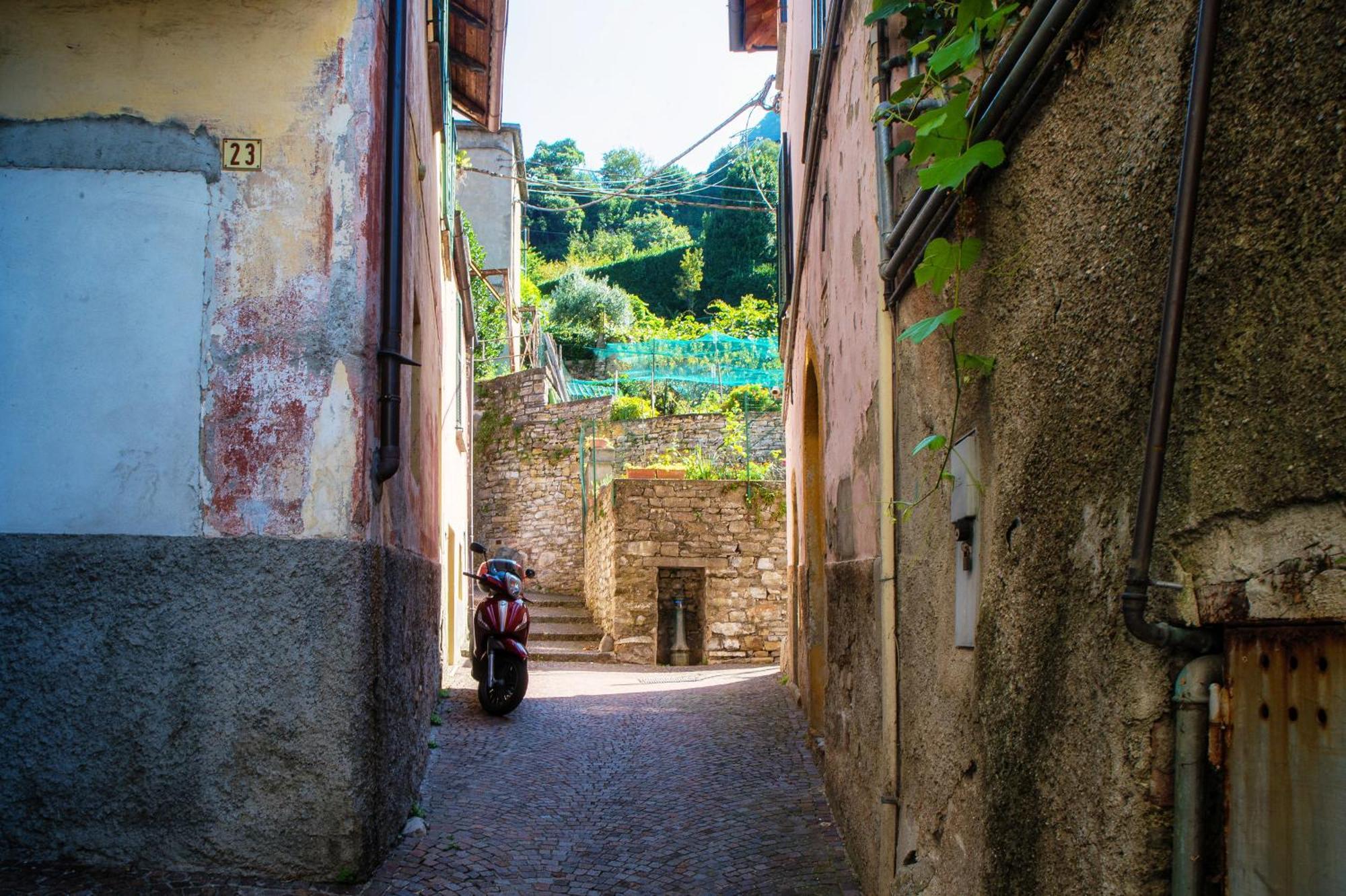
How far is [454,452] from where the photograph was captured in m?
11.4

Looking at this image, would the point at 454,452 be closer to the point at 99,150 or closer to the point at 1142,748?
the point at 99,150

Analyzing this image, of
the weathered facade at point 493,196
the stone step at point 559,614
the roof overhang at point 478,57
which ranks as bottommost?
the stone step at point 559,614

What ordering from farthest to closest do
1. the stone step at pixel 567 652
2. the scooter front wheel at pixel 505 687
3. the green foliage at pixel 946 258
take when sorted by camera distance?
the stone step at pixel 567 652, the scooter front wheel at pixel 505 687, the green foliage at pixel 946 258

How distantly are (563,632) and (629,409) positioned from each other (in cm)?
718

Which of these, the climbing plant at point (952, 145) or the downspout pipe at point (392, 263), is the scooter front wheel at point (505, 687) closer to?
the downspout pipe at point (392, 263)

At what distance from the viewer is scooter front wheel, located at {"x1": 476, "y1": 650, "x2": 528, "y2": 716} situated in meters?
7.67

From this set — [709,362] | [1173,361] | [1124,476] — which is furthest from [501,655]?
[709,362]

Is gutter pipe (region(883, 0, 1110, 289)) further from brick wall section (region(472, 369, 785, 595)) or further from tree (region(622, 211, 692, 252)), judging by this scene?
tree (region(622, 211, 692, 252))

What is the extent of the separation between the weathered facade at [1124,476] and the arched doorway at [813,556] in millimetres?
3161

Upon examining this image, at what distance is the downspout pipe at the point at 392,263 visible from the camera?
416cm

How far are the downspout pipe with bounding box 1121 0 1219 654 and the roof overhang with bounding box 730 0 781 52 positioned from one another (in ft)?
36.5

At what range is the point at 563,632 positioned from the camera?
1558 centimetres

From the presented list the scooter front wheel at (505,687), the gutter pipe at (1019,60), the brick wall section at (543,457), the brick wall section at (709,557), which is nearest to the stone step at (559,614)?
the brick wall section at (709,557)

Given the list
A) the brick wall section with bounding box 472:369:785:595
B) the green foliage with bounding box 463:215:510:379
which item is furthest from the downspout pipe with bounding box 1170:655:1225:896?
the green foliage with bounding box 463:215:510:379
